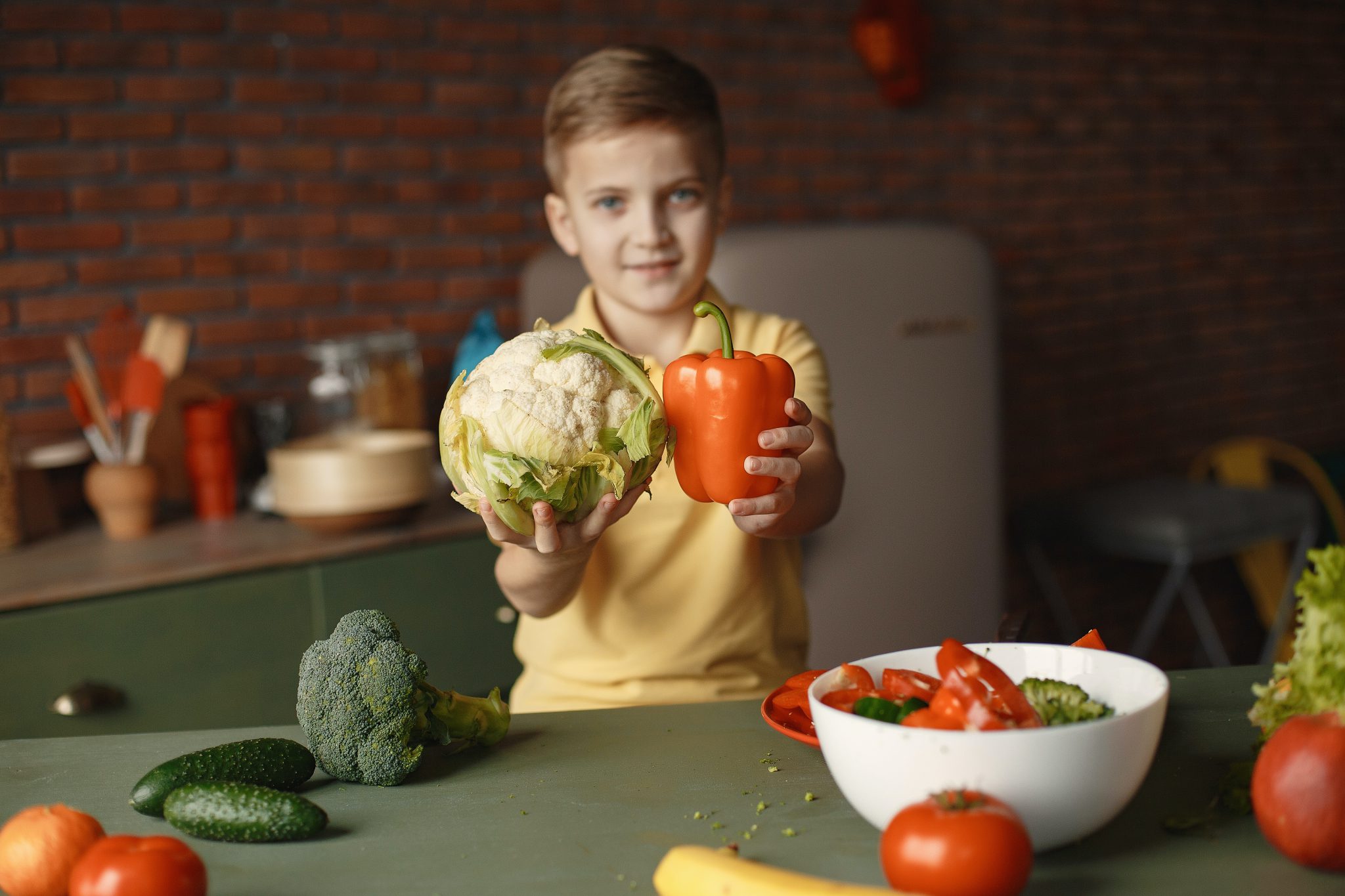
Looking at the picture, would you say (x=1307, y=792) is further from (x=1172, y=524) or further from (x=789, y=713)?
(x=1172, y=524)

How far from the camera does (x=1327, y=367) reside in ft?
15.2

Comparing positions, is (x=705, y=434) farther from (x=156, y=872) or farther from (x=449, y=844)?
(x=156, y=872)

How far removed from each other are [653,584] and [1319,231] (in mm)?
4016

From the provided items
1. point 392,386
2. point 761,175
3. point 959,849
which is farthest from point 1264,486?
point 959,849

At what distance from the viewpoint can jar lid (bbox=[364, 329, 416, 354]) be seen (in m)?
2.64

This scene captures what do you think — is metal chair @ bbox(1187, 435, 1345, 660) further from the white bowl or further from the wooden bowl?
the white bowl

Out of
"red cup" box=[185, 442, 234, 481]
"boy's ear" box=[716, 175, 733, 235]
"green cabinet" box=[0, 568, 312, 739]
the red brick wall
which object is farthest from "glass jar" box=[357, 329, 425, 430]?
"boy's ear" box=[716, 175, 733, 235]

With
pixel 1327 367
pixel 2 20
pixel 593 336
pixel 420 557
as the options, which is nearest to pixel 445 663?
pixel 420 557

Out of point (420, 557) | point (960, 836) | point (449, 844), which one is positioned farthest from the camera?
point (420, 557)

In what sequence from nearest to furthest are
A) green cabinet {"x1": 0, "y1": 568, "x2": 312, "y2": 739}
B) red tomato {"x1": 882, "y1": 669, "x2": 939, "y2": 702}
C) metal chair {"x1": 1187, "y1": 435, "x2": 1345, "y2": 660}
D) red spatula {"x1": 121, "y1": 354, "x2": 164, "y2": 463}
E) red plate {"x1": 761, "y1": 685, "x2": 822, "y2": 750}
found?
red tomato {"x1": 882, "y1": 669, "x2": 939, "y2": 702}, red plate {"x1": 761, "y1": 685, "x2": 822, "y2": 750}, green cabinet {"x1": 0, "y1": 568, "x2": 312, "y2": 739}, red spatula {"x1": 121, "y1": 354, "x2": 164, "y2": 463}, metal chair {"x1": 1187, "y1": 435, "x2": 1345, "y2": 660}

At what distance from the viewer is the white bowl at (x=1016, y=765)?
798 millimetres

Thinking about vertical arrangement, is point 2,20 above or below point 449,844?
above

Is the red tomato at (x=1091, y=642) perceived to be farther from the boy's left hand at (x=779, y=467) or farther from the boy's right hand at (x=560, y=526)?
the boy's right hand at (x=560, y=526)

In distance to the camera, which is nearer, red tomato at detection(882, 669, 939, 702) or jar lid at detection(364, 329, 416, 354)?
red tomato at detection(882, 669, 939, 702)
